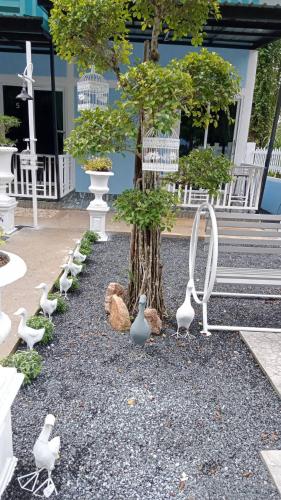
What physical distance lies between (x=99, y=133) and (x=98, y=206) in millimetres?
3170

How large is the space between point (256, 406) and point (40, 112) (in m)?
8.30

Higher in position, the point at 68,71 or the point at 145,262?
the point at 68,71

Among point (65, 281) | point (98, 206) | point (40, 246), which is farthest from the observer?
point (98, 206)

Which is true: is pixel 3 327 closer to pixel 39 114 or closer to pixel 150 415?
pixel 150 415

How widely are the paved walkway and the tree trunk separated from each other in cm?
91

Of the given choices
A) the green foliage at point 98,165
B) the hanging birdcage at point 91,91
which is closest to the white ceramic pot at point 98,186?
the green foliage at point 98,165

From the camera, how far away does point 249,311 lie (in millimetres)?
3662

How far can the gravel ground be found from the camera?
177 centimetres

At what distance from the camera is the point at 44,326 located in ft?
9.44

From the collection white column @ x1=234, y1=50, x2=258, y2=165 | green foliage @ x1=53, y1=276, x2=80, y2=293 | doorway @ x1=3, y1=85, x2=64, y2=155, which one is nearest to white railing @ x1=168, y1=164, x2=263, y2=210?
white column @ x1=234, y1=50, x2=258, y2=165

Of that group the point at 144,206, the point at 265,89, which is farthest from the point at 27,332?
the point at 265,89

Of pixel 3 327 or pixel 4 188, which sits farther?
pixel 4 188

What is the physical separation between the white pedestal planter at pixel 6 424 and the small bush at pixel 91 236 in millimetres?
3778

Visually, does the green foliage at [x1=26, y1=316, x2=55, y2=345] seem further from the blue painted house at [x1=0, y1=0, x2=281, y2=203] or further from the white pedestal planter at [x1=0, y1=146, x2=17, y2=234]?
the blue painted house at [x1=0, y1=0, x2=281, y2=203]
